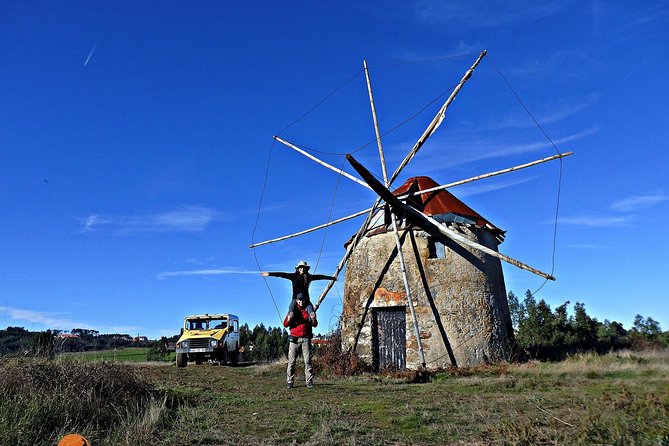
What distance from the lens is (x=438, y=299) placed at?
16047 millimetres

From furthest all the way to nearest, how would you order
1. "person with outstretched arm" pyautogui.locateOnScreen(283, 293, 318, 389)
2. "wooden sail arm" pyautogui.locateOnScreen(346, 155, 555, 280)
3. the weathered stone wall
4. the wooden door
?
the wooden door < the weathered stone wall < "wooden sail arm" pyautogui.locateOnScreen(346, 155, 555, 280) < "person with outstretched arm" pyautogui.locateOnScreen(283, 293, 318, 389)

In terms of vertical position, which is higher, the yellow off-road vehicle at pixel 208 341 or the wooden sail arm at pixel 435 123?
the wooden sail arm at pixel 435 123

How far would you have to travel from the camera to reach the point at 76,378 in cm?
687

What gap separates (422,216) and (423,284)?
235 cm

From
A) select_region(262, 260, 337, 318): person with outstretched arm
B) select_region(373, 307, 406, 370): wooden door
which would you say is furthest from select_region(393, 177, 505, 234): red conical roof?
select_region(262, 260, 337, 318): person with outstretched arm

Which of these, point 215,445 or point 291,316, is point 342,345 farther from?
point 215,445

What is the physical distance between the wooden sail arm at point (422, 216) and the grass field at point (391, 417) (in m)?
4.94

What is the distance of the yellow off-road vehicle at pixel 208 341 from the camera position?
19047 mm

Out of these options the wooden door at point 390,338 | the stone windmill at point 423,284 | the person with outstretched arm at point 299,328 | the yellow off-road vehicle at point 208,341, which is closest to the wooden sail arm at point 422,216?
the stone windmill at point 423,284

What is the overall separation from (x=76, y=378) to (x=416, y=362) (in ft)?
36.7

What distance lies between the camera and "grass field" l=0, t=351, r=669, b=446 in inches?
195

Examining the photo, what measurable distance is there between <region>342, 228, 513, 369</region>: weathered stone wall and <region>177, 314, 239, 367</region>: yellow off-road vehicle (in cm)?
550

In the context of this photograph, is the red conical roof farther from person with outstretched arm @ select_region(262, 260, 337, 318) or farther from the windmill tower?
person with outstretched arm @ select_region(262, 260, 337, 318)

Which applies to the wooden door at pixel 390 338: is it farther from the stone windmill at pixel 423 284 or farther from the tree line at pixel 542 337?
the tree line at pixel 542 337
